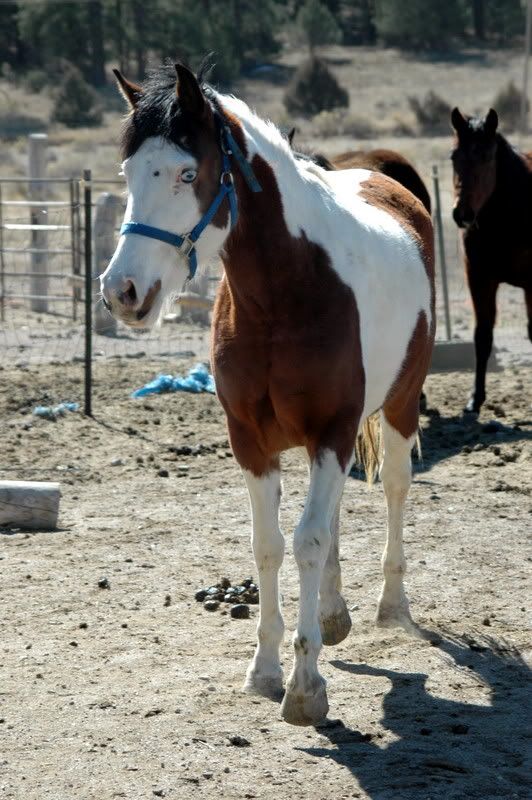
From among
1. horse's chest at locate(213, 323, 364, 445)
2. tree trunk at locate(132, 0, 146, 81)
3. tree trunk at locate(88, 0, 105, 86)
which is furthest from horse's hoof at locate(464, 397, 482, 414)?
tree trunk at locate(88, 0, 105, 86)

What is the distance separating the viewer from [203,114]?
3.79 meters

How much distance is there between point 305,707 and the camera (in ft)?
13.0

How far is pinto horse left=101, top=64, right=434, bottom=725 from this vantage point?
146 inches

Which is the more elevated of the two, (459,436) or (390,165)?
(390,165)

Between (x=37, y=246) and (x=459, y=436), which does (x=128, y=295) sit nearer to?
(x=459, y=436)

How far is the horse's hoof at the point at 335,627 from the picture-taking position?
480 centimetres

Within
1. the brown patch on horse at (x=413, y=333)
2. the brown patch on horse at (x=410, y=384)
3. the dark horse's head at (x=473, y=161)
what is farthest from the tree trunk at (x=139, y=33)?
the brown patch on horse at (x=410, y=384)

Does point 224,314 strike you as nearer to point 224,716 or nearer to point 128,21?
point 224,716

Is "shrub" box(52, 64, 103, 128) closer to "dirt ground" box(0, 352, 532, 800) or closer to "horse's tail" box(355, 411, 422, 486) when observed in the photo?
"dirt ground" box(0, 352, 532, 800)

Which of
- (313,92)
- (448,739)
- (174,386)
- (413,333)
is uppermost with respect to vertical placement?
(313,92)

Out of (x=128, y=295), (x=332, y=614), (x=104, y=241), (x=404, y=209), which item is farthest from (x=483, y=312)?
(x=128, y=295)

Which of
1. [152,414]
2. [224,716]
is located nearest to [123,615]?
[224,716]

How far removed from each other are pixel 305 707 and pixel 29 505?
9.18 ft

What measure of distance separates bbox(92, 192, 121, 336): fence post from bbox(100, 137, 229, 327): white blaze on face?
886 centimetres
